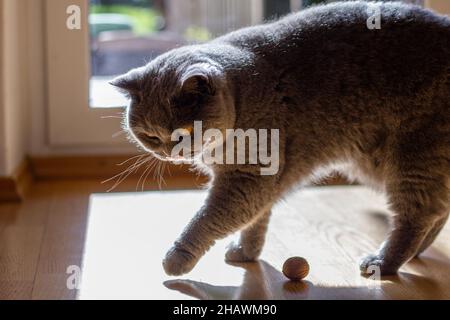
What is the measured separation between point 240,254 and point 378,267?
0.37 m

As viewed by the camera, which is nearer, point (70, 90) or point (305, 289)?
point (305, 289)

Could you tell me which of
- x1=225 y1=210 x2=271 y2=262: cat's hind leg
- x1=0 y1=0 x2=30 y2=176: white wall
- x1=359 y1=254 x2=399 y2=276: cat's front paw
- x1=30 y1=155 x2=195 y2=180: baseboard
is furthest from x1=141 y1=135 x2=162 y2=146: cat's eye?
x1=30 y1=155 x2=195 y2=180: baseboard

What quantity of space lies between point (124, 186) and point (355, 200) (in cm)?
87

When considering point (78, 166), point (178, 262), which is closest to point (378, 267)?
point (178, 262)

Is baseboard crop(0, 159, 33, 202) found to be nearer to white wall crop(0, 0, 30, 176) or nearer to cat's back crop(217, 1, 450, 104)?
white wall crop(0, 0, 30, 176)

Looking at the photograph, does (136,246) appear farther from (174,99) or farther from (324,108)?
(324,108)

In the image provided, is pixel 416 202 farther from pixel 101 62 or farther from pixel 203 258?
pixel 101 62

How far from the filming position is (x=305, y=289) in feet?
5.57

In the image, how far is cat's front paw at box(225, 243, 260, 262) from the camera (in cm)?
194

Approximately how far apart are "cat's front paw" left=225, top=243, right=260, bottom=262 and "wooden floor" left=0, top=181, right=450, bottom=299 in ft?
0.09

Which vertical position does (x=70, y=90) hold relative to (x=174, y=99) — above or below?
below

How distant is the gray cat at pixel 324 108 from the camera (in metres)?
1.75

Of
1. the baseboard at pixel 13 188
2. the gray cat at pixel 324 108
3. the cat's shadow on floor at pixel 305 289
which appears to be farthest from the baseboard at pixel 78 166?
the cat's shadow on floor at pixel 305 289
